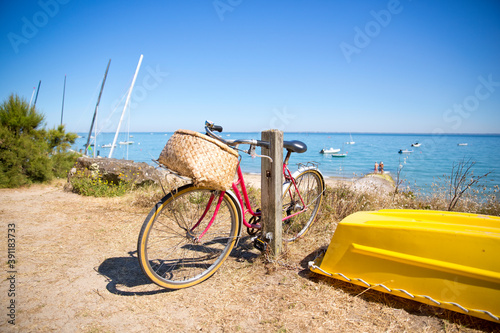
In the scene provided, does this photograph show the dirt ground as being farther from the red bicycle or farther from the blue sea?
the blue sea

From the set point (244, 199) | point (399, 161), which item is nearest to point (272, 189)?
point (244, 199)

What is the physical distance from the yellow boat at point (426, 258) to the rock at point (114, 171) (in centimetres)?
509

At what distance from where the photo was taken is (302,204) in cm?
361

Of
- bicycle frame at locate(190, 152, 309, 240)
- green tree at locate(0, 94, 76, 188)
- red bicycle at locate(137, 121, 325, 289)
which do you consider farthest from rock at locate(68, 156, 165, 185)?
bicycle frame at locate(190, 152, 309, 240)

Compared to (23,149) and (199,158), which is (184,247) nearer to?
(199,158)

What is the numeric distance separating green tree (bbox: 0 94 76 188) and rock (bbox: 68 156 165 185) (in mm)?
1177

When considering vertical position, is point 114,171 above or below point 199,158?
below

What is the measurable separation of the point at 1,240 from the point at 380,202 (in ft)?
19.6

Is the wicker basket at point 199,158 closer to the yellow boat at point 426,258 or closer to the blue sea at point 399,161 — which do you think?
the blue sea at point 399,161

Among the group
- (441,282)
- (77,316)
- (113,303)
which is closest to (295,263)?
(441,282)

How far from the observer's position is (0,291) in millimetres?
2350

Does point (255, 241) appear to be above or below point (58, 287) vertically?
above

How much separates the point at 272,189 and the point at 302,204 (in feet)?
3.32

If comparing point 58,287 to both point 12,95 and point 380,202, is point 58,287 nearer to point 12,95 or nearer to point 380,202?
point 380,202
